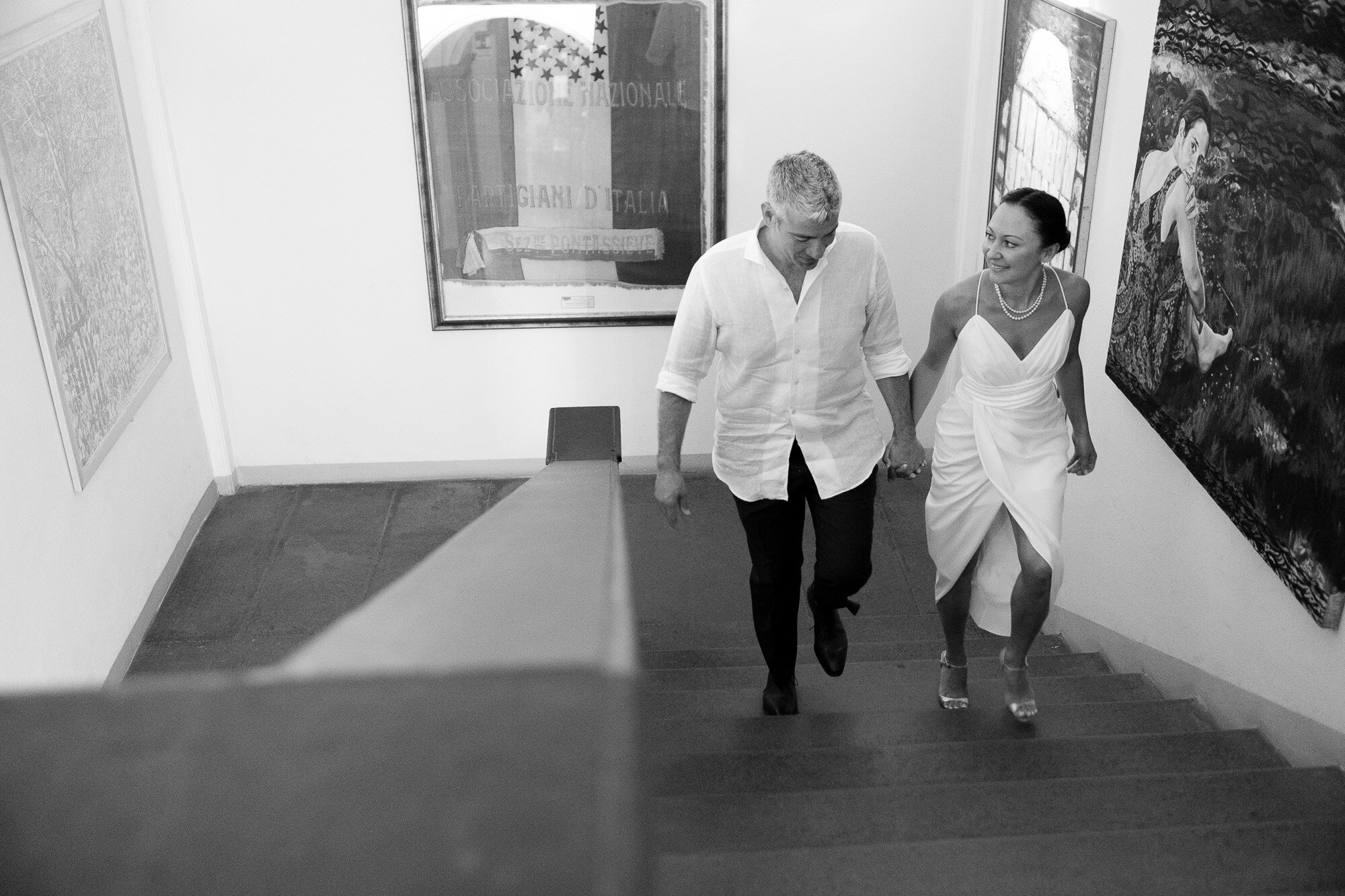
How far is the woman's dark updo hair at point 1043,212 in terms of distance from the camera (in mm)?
2879

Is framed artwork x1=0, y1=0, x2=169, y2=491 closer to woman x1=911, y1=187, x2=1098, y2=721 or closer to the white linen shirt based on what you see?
the white linen shirt

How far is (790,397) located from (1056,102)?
1.85 metres

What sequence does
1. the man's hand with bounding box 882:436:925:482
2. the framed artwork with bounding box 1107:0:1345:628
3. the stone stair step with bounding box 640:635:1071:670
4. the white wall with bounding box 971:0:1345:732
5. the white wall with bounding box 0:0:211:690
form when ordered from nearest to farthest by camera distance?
the framed artwork with bounding box 1107:0:1345:628 < the white wall with bounding box 971:0:1345:732 < the man's hand with bounding box 882:436:925:482 < the white wall with bounding box 0:0:211:690 < the stone stair step with bounding box 640:635:1071:670

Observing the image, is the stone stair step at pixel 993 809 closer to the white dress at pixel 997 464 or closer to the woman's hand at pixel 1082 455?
the white dress at pixel 997 464

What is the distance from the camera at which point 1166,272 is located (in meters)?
3.26

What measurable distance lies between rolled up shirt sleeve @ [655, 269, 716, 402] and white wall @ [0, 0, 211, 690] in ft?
6.10

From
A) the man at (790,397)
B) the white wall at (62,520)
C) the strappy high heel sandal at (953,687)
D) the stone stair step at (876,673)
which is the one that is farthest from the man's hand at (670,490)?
the white wall at (62,520)

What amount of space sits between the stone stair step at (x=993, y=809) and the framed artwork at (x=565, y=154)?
3440 millimetres

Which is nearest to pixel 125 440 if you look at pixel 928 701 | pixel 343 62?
pixel 343 62

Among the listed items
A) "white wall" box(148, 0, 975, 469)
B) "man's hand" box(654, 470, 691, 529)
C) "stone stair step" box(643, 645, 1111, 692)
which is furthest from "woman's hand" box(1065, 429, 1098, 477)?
"white wall" box(148, 0, 975, 469)

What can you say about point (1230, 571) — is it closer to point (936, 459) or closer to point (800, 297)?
point (936, 459)

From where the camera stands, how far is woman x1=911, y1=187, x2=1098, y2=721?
3049 millimetres

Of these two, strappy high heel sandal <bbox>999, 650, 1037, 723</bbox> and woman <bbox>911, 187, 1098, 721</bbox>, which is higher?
woman <bbox>911, 187, 1098, 721</bbox>

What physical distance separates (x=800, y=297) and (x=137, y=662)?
9.87 feet
